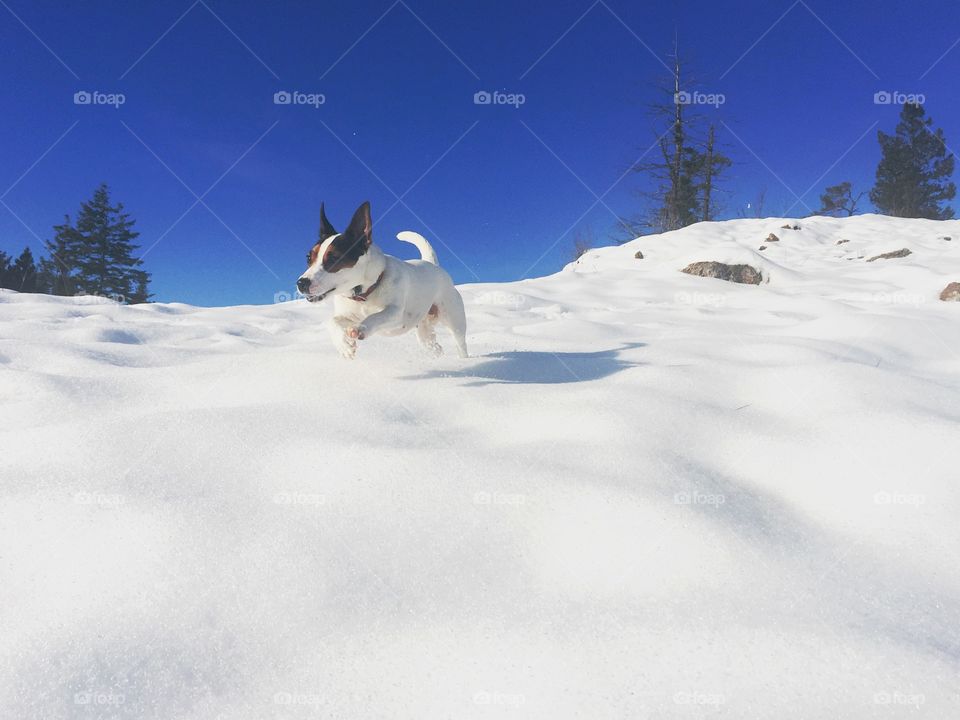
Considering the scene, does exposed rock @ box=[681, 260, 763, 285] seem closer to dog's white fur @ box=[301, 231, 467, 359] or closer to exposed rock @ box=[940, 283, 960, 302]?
exposed rock @ box=[940, 283, 960, 302]

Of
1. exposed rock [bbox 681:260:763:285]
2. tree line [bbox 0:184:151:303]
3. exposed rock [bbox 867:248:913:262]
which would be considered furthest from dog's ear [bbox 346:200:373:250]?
tree line [bbox 0:184:151:303]

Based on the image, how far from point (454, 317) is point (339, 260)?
1.20 m

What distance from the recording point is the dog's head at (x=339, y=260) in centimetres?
308

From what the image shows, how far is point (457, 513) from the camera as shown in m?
1.66

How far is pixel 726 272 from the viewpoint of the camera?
9.84m

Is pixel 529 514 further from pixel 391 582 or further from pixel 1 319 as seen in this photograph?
pixel 1 319

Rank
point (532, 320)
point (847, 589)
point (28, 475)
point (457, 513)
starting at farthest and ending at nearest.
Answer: point (532, 320), point (28, 475), point (457, 513), point (847, 589)

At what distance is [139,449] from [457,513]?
4.23 ft

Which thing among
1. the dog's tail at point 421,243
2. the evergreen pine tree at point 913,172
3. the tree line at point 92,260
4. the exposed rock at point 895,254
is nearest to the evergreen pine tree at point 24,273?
the tree line at point 92,260

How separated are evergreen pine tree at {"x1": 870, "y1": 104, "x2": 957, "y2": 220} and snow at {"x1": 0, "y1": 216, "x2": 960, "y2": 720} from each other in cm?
4298

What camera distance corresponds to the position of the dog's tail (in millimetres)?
4352

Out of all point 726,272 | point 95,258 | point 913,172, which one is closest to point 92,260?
point 95,258

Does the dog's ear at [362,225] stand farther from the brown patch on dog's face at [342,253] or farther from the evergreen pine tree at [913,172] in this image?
the evergreen pine tree at [913,172]

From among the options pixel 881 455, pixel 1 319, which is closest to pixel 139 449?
pixel 881 455
